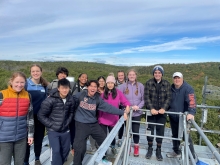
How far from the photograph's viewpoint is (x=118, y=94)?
3.65 m

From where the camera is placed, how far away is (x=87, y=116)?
3.24 m

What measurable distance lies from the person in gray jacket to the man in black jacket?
248mm

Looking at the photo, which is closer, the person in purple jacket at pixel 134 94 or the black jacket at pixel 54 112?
the black jacket at pixel 54 112

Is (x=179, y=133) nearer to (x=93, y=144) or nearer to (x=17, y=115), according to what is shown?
(x=93, y=144)

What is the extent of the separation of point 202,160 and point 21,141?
11.8 feet

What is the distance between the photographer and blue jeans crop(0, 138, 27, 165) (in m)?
2.56

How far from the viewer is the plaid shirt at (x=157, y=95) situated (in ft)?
12.0

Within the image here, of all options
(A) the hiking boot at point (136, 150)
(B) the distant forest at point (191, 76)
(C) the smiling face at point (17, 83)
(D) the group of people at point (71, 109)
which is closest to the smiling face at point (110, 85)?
(D) the group of people at point (71, 109)

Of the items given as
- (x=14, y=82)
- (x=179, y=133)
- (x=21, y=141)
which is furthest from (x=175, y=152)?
(x=14, y=82)

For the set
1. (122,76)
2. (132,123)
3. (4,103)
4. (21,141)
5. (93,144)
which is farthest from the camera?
(122,76)

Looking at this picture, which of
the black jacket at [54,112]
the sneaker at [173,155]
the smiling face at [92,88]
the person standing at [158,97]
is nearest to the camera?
the black jacket at [54,112]

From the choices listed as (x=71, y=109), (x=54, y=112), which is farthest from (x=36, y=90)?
(x=71, y=109)

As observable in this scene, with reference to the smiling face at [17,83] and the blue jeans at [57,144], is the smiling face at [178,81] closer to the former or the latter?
the blue jeans at [57,144]

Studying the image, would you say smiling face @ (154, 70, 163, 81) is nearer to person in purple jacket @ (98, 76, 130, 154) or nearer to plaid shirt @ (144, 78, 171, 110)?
plaid shirt @ (144, 78, 171, 110)
